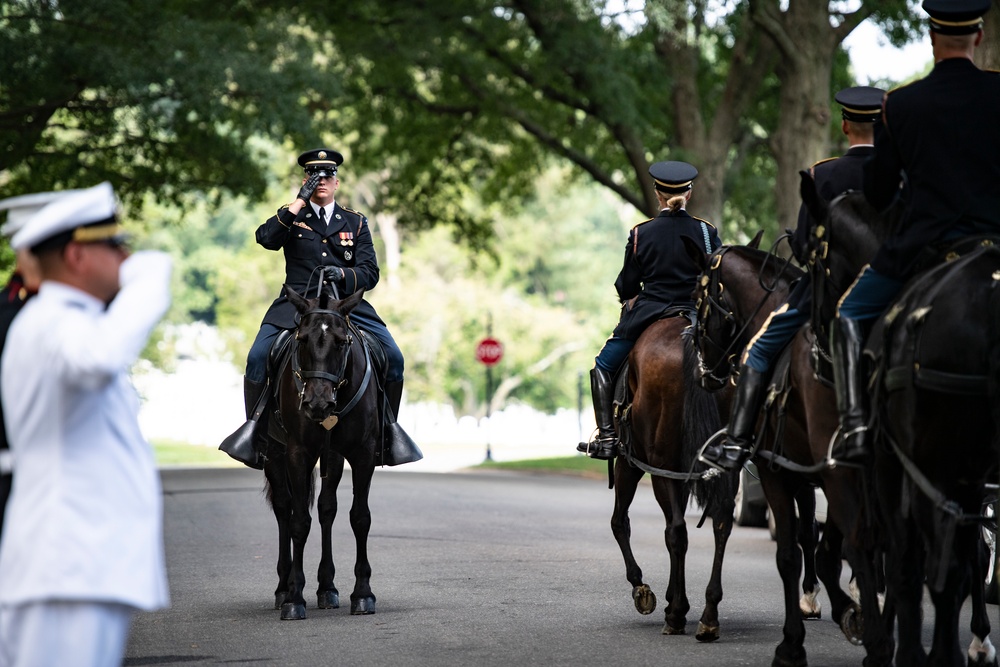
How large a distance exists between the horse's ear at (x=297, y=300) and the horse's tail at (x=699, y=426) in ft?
8.56

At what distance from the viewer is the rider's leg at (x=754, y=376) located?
827 centimetres

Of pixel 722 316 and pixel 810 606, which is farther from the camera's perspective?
pixel 810 606

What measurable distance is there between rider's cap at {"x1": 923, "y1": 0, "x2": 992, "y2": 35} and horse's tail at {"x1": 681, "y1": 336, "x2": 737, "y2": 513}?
3145mm

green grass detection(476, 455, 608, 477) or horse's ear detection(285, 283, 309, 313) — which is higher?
horse's ear detection(285, 283, 309, 313)

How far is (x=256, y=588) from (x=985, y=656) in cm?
569

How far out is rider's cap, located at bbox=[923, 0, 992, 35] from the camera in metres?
6.73

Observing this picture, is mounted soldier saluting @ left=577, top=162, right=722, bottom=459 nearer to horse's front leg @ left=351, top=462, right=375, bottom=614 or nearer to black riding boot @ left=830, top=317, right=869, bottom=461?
horse's front leg @ left=351, top=462, right=375, bottom=614

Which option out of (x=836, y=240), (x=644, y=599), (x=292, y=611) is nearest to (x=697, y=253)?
(x=836, y=240)

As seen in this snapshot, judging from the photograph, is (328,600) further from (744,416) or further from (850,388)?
(850,388)

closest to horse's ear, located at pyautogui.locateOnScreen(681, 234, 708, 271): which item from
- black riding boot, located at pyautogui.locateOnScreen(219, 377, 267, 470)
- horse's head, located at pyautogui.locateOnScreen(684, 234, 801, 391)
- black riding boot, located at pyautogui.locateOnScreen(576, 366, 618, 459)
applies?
horse's head, located at pyautogui.locateOnScreen(684, 234, 801, 391)

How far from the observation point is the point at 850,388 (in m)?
6.98

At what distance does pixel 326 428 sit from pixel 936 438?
5.29 metres

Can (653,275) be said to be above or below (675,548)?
above

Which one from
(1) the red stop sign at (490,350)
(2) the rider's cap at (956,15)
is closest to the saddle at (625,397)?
(2) the rider's cap at (956,15)
